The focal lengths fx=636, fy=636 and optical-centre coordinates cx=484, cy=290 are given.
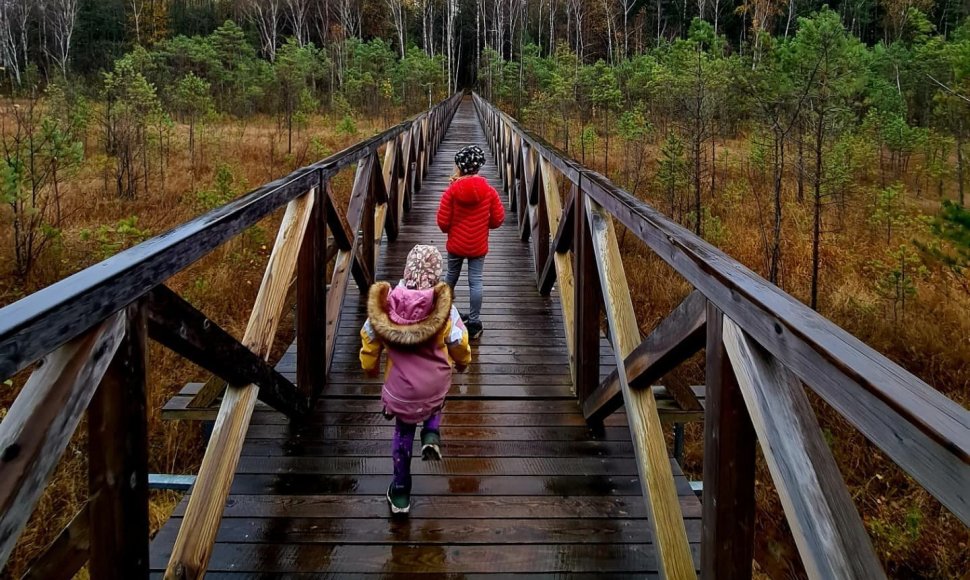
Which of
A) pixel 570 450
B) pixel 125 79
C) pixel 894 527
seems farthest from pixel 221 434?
pixel 125 79

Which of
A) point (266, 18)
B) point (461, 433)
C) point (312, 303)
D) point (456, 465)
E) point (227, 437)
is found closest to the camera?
point (227, 437)

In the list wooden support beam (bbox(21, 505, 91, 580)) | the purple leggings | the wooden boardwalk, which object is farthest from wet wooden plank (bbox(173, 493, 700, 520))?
wooden support beam (bbox(21, 505, 91, 580))

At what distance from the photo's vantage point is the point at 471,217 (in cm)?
452

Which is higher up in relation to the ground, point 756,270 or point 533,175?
point 533,175

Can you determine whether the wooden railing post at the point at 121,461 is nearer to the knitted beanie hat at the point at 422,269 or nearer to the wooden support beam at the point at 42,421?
the wooden support beam at the point at 42,421

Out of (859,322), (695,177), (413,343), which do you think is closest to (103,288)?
(413,343)

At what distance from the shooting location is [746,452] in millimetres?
1467

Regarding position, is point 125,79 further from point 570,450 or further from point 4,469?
point 4,469

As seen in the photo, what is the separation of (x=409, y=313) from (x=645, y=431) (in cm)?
99

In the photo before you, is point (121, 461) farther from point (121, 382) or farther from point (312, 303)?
point (312, 303)

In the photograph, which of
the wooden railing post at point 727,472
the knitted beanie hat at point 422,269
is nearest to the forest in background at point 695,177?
the wooden railing post at point 727,472

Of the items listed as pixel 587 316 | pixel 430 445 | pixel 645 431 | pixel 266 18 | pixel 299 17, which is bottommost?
pixel 430 445

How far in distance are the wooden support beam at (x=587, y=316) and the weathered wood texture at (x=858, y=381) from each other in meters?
1.57

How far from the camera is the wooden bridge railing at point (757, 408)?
31.9 inches
